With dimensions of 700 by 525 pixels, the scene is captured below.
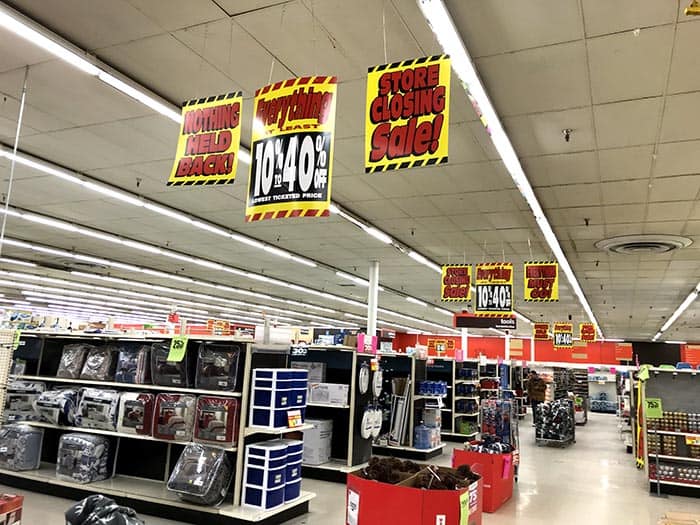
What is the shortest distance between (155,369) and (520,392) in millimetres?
15348

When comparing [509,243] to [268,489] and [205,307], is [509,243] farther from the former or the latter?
[205,307]

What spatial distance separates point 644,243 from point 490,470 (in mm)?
6324

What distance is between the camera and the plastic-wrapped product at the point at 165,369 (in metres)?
5.65

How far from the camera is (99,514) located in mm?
3004

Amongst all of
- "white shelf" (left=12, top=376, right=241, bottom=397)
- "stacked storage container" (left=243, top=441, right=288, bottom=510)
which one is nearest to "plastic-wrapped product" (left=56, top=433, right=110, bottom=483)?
"white shelf" (left=12, top=376, right=241, bottom=397)

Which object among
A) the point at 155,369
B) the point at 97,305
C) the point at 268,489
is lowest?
the point at 268,489

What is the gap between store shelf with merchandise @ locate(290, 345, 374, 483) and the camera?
7715 millimetres

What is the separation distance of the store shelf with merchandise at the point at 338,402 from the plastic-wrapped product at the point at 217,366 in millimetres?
2637

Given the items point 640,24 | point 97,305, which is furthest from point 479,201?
point 97,305

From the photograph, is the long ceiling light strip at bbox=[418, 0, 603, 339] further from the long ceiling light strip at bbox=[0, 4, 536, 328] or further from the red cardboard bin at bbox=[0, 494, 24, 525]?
the red cardboard bin at bbox=[0, 494, 24, 525]

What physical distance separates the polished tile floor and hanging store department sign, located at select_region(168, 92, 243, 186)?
3.30 metres

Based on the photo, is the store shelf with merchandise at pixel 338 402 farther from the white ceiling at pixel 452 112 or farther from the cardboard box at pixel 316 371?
the white ceiling at pixel 452 112

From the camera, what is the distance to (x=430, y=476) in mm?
3928

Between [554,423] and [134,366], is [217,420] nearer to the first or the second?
[134,366]
